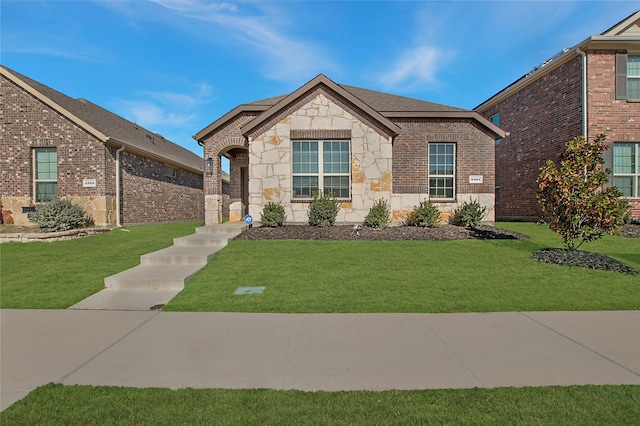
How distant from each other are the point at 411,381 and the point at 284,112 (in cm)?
1089

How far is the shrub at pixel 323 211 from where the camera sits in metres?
11.6

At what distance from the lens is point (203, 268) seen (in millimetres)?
7395

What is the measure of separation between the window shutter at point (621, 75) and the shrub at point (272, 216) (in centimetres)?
1472

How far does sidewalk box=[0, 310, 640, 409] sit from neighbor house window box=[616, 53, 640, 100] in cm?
1335

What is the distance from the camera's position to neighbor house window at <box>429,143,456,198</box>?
13.7 meters

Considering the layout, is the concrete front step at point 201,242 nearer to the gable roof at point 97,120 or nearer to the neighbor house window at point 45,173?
the gable roof at point 97,120

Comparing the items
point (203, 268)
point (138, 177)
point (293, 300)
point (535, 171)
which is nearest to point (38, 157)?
point (138, 177)

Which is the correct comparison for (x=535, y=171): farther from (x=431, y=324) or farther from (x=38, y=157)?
(x=38, y=157)

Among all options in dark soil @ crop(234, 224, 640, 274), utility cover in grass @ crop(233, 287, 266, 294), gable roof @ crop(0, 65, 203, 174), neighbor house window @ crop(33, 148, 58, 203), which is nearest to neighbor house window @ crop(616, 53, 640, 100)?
dark soil @ crop(234, 224, 640, 274)

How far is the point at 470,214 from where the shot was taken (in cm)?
1252

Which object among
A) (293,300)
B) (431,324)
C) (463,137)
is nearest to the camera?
(431,324)

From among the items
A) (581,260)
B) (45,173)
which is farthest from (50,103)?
(581,260)

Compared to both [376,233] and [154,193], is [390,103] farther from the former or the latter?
[154,193]

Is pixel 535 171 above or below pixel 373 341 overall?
above
